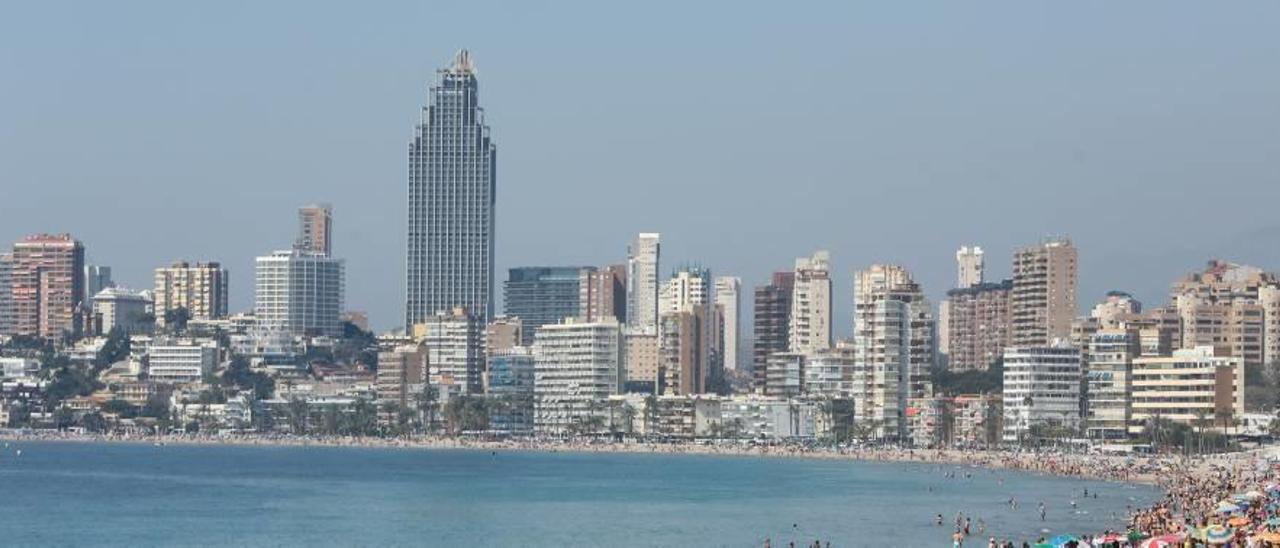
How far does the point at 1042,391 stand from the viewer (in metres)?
161

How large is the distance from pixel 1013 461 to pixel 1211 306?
43740 millimetres

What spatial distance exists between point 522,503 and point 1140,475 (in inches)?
1290

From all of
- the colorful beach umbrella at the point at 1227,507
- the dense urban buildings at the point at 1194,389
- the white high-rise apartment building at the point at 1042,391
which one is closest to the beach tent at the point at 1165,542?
the colorful beach umbrella at the point at 1227,507

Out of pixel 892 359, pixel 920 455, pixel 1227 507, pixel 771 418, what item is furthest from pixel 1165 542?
pixel 771 418

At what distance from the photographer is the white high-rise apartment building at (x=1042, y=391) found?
160750mm

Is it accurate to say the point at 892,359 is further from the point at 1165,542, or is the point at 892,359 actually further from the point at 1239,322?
the point at 1165,542

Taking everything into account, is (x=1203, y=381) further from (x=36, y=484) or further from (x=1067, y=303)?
(x=36, y=484)

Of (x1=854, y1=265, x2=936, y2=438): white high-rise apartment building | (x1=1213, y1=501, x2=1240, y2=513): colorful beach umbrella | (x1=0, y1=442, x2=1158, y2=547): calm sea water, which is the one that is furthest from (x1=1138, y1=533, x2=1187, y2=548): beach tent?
(x1=854, y1=265, x2=936, y2=438): white high-rise apartment building

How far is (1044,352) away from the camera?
16225 centimetres

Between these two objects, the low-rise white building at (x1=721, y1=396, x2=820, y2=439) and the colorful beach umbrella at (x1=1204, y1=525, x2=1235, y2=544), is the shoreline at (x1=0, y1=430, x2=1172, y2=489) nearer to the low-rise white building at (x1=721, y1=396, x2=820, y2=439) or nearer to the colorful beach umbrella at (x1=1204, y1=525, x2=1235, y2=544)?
the low-rise white building at (x1=721, y1=396, x2=820, y2=439)

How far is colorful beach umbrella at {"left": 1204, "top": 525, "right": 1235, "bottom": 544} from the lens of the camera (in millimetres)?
65250

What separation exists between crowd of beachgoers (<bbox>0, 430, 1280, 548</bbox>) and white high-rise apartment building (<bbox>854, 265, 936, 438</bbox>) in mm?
4736

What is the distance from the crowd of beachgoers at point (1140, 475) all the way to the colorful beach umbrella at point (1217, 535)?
10 millimetres

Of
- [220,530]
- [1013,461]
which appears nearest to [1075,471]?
[1013,461]
